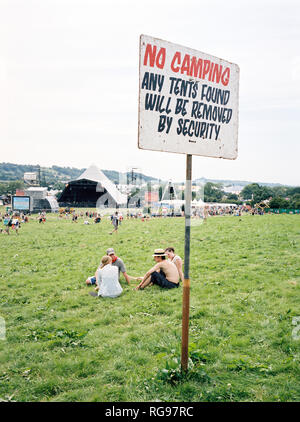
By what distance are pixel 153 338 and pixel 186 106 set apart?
373 cm

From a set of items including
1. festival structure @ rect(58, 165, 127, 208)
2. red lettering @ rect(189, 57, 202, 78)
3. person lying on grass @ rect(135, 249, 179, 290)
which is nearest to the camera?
red lettering @ rect(189, 57, 202, 78)

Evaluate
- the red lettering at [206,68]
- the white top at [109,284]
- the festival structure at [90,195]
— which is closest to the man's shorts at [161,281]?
the white top at [109,284]

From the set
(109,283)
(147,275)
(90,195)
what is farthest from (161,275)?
(90,195)

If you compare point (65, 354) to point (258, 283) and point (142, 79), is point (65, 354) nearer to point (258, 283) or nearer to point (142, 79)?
point (142, 79)

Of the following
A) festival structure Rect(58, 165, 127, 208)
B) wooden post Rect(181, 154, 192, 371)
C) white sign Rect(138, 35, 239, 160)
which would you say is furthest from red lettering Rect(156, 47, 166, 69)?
festival structure Rect(58, 165, 127, 208)

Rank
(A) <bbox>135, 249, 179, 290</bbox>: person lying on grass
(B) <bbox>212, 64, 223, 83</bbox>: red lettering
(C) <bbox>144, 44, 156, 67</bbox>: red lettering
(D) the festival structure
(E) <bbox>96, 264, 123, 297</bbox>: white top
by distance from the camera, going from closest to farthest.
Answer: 1. (C) <bbox>144, 44, 156, 67</bbox>: red lettering
2. (B) <bbox>212, 64, 223, 83</bbox>: red lettering
3. (E) <bbox>96, 264, 123, 297</bbox>: white top
4. (A) <bbox>135, 249, 179, 290</bbox>: person lying on grass
5. (D) the festival structure

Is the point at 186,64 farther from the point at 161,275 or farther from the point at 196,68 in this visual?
the point at 161,275

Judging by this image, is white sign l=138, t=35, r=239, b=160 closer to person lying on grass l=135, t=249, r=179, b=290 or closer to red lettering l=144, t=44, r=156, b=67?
red lettering l=144, t=44, r=156, b=67

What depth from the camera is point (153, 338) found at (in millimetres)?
5402

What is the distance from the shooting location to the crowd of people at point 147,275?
805 cm

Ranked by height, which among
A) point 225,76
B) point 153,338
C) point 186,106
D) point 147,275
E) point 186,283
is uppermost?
point 225,76

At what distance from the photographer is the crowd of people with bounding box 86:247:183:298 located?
8.05m

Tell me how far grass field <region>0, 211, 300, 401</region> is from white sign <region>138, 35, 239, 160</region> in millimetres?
2873
